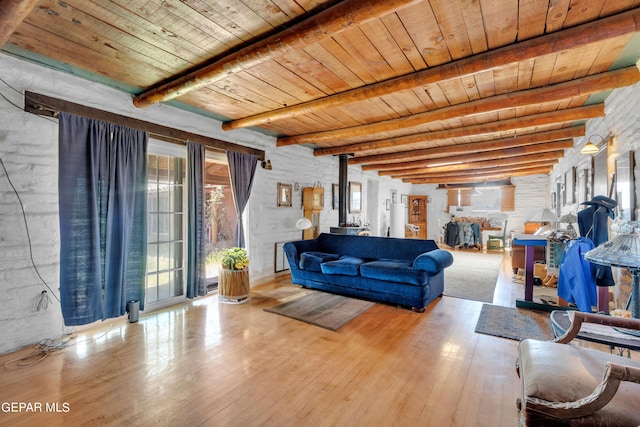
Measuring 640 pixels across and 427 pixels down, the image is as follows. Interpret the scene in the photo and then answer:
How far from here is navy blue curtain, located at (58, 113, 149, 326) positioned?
2.76m

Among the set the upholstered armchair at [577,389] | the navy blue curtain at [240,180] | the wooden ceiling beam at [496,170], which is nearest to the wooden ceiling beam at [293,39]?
the navy blue curtain at [240,180]

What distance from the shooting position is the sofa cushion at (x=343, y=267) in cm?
407

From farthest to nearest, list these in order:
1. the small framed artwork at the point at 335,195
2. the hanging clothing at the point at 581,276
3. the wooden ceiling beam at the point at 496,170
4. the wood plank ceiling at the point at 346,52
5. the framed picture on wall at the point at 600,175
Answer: the wooden ceiling beam at the point at 496,170 → the small framed artwork at the point at 335,195 → the framed picture on wall at the point at 600,175 → the hanging clothing at the point at 581,276 → the wood plank ceiling at the point at 346,52

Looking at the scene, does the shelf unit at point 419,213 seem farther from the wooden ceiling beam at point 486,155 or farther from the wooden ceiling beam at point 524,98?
the wooden ceiling beam at point 524,98

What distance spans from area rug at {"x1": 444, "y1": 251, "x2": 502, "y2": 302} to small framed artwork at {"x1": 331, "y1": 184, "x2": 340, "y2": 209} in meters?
2.76

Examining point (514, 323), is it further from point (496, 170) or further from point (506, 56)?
point (496, 170)

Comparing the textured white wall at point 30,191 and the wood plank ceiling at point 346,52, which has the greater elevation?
the wood plank ceiling at point 346,52

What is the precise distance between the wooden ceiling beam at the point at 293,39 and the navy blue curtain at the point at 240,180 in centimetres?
151

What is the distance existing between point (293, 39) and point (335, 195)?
4949 mm

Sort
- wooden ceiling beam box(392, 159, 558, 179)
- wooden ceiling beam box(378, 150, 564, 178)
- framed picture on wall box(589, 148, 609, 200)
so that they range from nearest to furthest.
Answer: framed picture on wall box(589, 148, 609, 200)
wooden ceiling beam box(378, 150, 564, 178)
wooden ceiling beam box(392, 159, 558, 179)

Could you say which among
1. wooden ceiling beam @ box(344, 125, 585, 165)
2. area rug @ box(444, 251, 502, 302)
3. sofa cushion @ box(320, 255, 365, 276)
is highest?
wooden ceiling beam @ box(344, 125, 585, 165)

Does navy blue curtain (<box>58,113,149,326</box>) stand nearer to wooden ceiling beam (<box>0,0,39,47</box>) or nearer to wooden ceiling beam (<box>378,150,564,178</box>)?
wooden ceiling beam (<box>0,0,39,47</box>)

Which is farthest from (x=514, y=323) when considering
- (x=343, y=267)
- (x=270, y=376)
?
(x=270, y=376)

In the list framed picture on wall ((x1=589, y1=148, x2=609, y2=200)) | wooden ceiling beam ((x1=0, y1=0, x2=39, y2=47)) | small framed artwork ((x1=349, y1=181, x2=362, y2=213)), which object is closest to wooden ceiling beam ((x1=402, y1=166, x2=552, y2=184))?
small framed artwork ((x1=349, y1=181, x2=362, y2=213))
